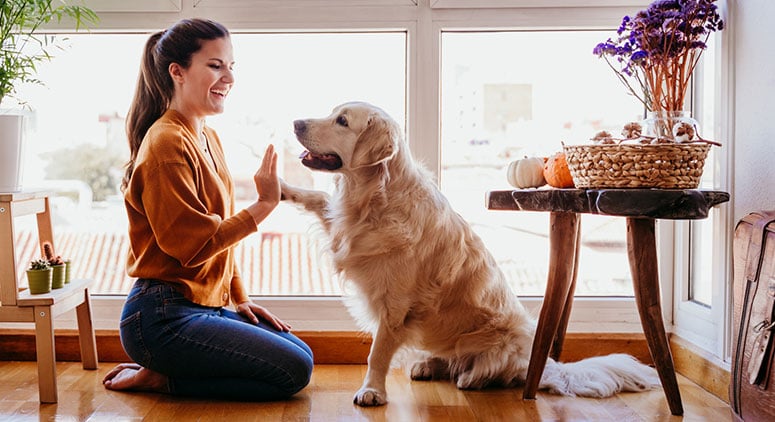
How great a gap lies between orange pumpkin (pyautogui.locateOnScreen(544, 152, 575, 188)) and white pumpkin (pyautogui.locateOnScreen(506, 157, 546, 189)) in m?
0.04

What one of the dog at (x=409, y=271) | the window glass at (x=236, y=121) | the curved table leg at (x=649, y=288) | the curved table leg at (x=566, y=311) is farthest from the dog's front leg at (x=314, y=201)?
the curved table leg at (x=649, y=288)

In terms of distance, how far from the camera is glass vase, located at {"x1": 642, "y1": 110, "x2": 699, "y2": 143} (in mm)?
2086

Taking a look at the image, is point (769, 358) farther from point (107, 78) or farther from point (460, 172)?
point (107, 78)

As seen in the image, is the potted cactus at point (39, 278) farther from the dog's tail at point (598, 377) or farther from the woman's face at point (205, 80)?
the dog's tail at point (598, 377)

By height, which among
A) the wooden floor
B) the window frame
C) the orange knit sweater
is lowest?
the wooden floor

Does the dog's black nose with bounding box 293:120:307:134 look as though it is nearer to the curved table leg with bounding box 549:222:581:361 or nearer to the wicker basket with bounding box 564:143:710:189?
the wicker basket with bounding box 564:143:710:189

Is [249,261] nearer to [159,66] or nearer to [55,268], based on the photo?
[55,268]

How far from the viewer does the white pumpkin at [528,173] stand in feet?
7.83

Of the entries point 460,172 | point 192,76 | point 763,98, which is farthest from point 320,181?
point 763,98

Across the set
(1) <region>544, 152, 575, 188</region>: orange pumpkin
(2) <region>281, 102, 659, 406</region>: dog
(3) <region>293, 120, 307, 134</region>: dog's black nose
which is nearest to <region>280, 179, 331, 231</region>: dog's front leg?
(2) <region>281, 102, 659, 406</region>: dog

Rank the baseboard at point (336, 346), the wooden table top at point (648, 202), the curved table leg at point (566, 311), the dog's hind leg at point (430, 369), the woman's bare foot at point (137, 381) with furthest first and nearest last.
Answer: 1. the baseboard at point (336, 346)
2. the dog's hind leg at point (430, 369)
3. the curved table leg at point (566, 311)
4. the woman's bare foot at point (137, 381)
5. the wooden table top at point (648, 202)

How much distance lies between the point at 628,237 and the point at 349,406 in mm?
1002

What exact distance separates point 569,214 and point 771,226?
61 cm

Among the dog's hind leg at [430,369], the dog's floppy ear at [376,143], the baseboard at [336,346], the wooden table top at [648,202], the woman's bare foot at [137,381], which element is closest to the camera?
the wooden table top at [648,202]
